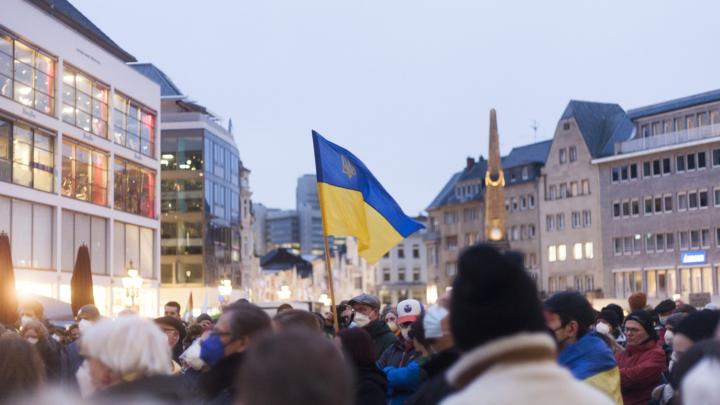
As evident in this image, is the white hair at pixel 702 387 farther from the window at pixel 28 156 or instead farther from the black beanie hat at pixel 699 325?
the window at pixel 28 156

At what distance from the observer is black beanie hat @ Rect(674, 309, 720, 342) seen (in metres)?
8.04

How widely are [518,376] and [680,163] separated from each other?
8339cm

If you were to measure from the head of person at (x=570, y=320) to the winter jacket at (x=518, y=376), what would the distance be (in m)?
4.65

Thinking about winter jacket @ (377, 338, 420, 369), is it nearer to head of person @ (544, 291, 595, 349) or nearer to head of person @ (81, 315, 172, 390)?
head of person @ (544, 291, 595, 349)

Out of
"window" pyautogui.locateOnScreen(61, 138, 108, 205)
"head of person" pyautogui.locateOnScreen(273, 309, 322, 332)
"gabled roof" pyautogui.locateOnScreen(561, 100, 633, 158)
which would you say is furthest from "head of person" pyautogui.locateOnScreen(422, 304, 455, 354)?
"gabled roof" pyautogui.locateOnScreen(561, 100, 633, 158)

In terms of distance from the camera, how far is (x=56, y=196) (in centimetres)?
4556

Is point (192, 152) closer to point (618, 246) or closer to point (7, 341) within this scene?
point (618, 246)

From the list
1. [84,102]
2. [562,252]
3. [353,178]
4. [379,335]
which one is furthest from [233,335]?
[562,252]

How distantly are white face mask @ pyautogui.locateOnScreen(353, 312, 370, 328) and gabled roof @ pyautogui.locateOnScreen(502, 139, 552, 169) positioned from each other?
290ft

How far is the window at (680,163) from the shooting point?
84.6m

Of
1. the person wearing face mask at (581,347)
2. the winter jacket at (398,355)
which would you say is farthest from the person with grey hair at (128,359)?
the winter jacket at (398,355)

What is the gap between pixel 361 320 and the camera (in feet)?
43.4

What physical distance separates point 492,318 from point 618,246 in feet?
295

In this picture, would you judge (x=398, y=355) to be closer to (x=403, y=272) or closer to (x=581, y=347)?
(x=581, y=347)
